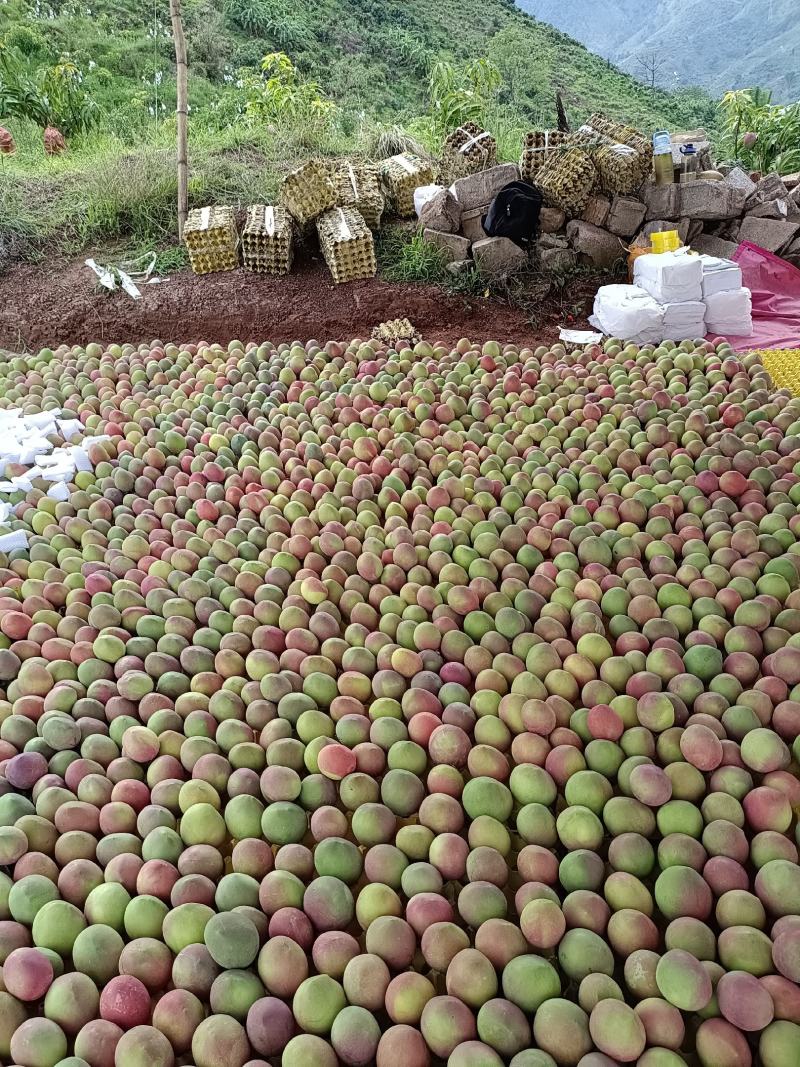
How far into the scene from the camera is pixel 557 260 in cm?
528

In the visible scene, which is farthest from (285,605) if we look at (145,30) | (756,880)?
(145,30)

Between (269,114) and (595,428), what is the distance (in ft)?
30.2

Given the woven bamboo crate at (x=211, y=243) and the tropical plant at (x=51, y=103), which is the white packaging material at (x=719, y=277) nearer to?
the woven bamboo crate at (x=211, y=243)

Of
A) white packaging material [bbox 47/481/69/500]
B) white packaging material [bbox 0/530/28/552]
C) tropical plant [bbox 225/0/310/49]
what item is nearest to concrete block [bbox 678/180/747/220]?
white packaging material [bbox 47/481/69/500]

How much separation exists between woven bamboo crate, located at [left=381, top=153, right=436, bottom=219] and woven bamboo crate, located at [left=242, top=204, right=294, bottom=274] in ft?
3.49

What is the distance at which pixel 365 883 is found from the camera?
3.41 ft

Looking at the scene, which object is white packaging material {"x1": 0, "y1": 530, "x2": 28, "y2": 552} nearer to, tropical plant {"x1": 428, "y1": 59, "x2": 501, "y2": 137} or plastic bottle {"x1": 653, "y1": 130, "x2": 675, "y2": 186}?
plastic bottle {"x1": 653, "y1": 130, "x2": 675, "y2": 186}

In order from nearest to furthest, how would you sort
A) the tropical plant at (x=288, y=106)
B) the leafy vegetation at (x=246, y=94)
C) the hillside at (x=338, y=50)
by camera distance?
the leafy vegetation at (x=246, y=94)
the tropical plant at (x=288, y=106)
the hillside at (x=338, y=50)

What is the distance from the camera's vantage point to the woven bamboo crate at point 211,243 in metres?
5.49

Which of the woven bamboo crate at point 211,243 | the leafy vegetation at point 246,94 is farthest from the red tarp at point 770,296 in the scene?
the woven bamboo crate at point 211,243

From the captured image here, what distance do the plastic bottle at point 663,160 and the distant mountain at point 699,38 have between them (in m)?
18.1

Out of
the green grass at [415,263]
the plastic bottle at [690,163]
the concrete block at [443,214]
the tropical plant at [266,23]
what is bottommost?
the green grass at [415,263]

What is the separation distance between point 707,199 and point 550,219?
3.72ft

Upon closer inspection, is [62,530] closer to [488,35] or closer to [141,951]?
[141,951]
